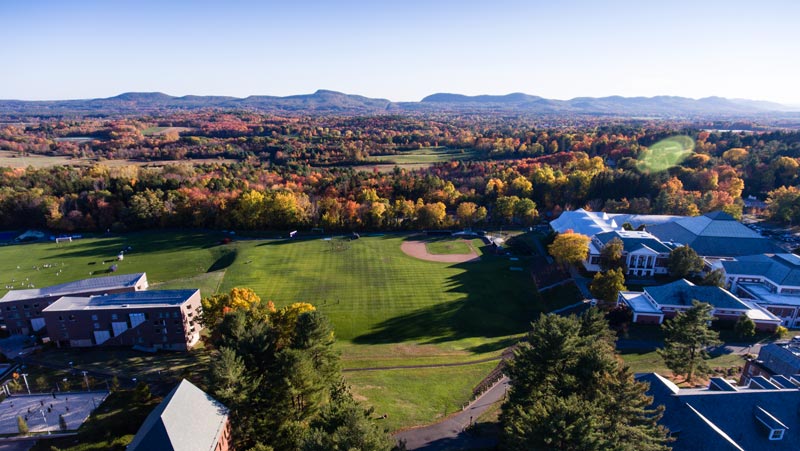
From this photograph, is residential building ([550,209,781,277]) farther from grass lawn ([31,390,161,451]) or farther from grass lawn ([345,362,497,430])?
grass lawn ([31,390,161,451])

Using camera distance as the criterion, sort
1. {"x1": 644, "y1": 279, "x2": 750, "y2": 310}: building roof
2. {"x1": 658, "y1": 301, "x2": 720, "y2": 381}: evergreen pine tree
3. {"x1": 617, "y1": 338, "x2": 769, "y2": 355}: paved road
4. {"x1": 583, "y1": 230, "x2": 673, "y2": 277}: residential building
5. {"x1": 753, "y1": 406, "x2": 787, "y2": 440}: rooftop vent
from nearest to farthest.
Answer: {"x1": 753, "y1": 406, "x2": 787, "y2": 440}: rooftop vent, {"x1": 658, "y1": 301, "x2": 720, "y2": 381}: evergreen pine tree, {"x1": 617, "y1": 338, "x2": 769, "y2": 355}: paved road, {"x1": 644, "y1": 279, "x2": 750, "y2": 310}: building roof, {"x1": 583, "y1": 230, "x2": 673, "y2": 277}: residential building

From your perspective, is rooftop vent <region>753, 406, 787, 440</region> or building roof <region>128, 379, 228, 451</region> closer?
building roof <region>128, 379, 228, 451</region>

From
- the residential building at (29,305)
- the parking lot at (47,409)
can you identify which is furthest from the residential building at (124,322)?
the parking lot at (47,409)

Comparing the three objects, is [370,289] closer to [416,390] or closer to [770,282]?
[416,390]

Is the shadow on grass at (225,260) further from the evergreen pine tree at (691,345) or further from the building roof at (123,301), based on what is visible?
the evergreen pine tree at (691,345)

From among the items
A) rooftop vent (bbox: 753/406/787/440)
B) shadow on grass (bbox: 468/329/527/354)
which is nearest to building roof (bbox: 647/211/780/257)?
shadow on grass (bbox: 468/329/527/354)

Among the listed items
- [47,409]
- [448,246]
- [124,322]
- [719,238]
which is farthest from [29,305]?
[719,238]

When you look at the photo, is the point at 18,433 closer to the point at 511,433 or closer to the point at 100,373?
the point at 100,373
